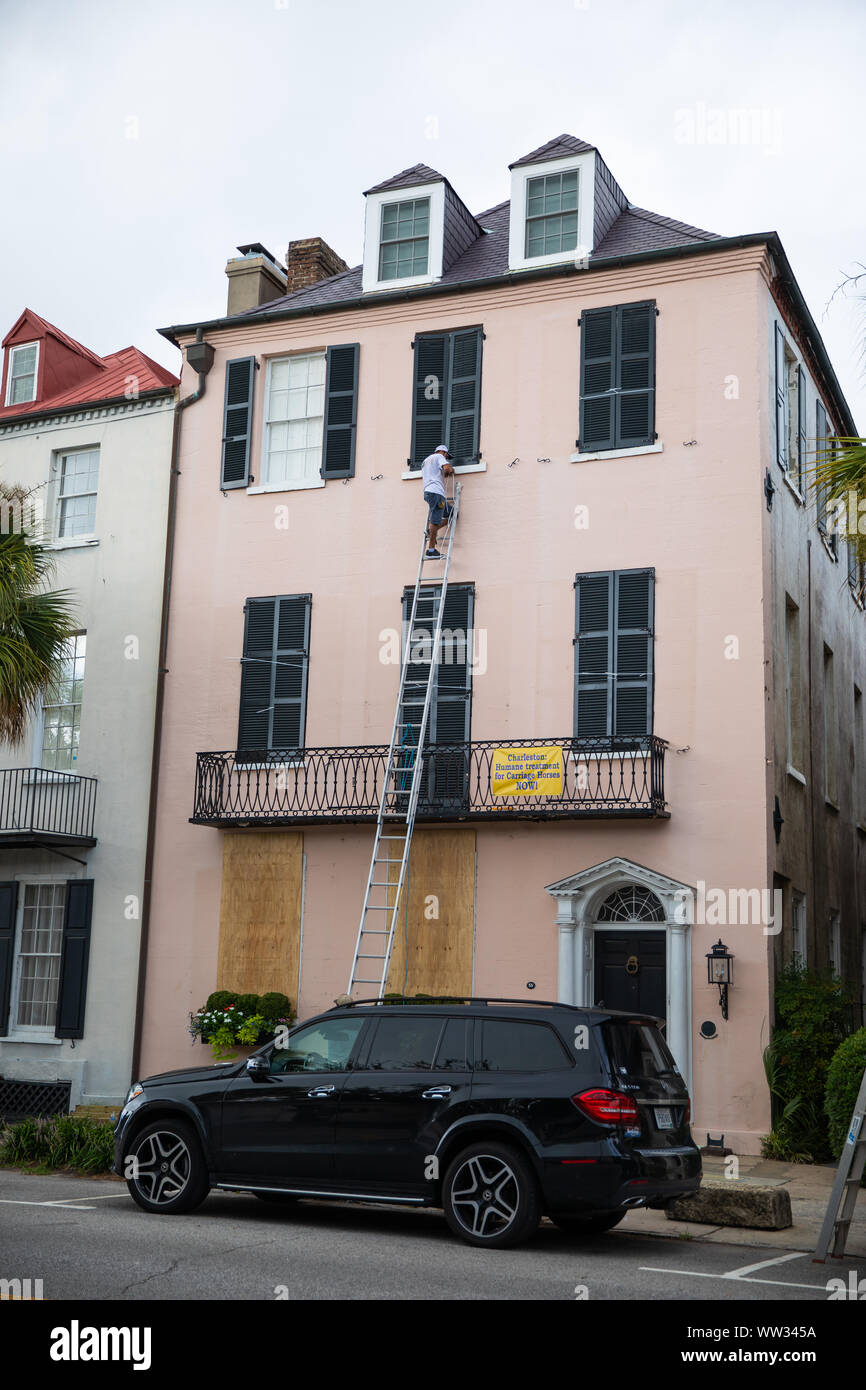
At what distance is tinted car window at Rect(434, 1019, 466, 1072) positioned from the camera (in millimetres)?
10039

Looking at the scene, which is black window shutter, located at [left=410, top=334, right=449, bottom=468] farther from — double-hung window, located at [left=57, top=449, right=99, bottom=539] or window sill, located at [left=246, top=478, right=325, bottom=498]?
double-hung window, located at [left=57, top=449, right=99, bottom=539]

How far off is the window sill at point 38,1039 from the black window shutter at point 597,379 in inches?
411

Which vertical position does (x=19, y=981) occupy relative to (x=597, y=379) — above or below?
below

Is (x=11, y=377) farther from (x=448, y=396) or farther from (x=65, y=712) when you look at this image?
(x=448, y=396)


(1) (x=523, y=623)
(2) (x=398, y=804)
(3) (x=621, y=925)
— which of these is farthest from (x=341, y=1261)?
(1) (x=523, y=623)

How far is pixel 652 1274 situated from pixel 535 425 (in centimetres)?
1194

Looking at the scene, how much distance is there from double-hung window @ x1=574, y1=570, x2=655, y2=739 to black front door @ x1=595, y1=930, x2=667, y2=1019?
2399 mm

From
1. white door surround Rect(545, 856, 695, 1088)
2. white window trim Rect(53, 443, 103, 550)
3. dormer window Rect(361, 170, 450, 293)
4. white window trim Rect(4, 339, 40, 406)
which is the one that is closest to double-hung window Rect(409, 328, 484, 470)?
dormer window Rect(361, 170, 450, 293)

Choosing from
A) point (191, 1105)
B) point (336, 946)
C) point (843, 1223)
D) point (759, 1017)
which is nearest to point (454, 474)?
point (336, 946)

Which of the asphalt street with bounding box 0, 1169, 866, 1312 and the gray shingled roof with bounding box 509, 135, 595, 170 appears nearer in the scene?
the asphalt street with bounding box 0, 1169, 866, 1312

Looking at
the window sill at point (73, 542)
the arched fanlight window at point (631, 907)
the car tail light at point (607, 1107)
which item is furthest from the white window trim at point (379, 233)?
the car tail light at point (607, 1107)

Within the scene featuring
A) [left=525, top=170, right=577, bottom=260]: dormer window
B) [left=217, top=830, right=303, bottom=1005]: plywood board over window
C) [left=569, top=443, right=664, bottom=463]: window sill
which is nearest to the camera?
[left=569, top=443, right=664, bottom=463]: window sill

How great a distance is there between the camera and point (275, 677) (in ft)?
62.8

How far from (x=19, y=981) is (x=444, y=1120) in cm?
1192
